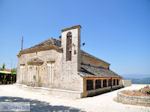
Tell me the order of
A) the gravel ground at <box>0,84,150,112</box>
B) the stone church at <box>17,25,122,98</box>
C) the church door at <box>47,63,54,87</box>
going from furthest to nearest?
the church door at <box>47,63,54,87</box>
the stone church at <box>17,25,122,98</box>
the gravel ground at <box>0,84,150,112</box>

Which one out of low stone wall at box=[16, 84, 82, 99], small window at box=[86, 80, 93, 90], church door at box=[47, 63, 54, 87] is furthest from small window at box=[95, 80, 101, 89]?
church door at box=[47, 63, 54, 87]

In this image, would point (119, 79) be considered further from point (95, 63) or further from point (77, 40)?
point (77, 40)

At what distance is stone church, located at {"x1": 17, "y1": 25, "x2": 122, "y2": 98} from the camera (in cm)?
1798

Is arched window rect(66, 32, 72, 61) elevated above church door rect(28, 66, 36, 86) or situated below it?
above

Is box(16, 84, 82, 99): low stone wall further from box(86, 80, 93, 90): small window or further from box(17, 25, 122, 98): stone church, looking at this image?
box(86, 80, 93, 90): small window

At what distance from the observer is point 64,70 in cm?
1919

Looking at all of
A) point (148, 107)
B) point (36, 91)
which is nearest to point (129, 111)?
point (148, 107)

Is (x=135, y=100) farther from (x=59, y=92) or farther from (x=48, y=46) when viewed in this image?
(x=48, y=46)

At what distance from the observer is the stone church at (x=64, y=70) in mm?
17984

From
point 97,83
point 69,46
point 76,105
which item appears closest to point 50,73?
point 69,46

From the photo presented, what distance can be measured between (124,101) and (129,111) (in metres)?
2.95

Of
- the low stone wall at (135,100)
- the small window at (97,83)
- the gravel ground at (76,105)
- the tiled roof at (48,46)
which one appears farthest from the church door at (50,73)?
the low stone wall at (135,100)

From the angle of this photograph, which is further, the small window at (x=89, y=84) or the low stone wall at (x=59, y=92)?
the small window at (x=89, y=84)

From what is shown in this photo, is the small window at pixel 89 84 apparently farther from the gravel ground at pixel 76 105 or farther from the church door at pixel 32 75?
the church door at pixel 32 75
